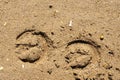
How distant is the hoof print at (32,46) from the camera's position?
2297 mm

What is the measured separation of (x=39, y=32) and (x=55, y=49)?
0.19m

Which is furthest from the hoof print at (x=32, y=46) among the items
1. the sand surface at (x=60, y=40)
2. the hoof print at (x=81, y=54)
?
the hoof print at (x=81, y=54)

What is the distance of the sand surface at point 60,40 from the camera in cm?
227

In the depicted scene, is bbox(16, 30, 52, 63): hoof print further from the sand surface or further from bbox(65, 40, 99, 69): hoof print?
bbox(65, 40, 99, 69): hoof print

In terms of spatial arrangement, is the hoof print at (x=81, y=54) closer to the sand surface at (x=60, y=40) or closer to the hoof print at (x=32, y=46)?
the sand surface at (x=60, y=40)

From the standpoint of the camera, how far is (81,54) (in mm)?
2273

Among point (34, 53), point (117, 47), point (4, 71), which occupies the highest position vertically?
point (117, 47)

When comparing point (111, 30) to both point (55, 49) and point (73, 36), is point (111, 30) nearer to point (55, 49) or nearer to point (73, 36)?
point (73, 36)

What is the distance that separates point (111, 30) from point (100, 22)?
0.36 feet

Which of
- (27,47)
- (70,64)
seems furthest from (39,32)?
(70,64)

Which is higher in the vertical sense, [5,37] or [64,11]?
[64,11]

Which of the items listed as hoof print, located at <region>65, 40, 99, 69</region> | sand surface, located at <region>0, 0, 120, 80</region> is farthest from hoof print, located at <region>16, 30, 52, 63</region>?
hoof print, located at <region>65, 40, 99, 69</region>

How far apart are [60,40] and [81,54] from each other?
0.20 meters

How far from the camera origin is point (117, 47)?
2.27m
